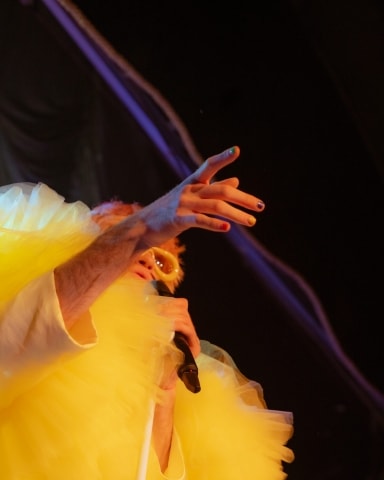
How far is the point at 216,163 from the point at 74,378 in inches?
12.6

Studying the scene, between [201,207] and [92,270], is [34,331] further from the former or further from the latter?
[201,207]

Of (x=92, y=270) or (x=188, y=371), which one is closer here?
(x=92, y=270)

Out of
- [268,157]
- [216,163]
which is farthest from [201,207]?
[268,157]

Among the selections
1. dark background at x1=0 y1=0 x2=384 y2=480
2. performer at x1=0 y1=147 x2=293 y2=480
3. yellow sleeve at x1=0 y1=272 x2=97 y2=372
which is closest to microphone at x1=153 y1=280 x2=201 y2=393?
performer at x1=0 y1=147 x2=293 y2=480

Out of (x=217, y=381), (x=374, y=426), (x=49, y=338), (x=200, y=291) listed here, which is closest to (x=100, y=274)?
(x=49, y=338)

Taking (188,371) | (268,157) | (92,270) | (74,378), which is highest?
(92,270)

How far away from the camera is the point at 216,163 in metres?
0.75

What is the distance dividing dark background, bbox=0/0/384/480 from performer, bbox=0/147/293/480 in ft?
2.54

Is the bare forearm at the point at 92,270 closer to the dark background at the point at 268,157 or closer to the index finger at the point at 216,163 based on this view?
the index finger at the point at 216,163

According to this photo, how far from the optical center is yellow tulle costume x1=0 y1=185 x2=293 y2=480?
2.53ft

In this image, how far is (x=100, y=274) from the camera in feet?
2.44

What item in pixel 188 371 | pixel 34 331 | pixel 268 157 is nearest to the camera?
pixel 34 331

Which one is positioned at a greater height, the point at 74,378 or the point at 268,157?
the point at 74,378

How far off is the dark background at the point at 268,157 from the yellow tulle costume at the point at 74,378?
2.60 ft
